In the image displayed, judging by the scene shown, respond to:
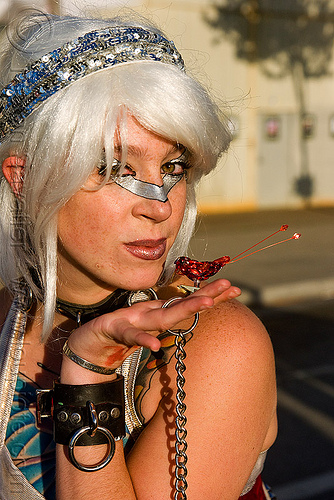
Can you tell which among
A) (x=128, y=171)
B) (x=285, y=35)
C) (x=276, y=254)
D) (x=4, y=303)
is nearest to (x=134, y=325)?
(x=128, y=171)

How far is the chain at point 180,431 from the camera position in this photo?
153 cm

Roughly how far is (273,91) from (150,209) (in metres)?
14.8

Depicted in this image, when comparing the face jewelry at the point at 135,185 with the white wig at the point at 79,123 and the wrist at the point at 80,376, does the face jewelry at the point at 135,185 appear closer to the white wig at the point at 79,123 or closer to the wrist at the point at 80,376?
the white wig at the point at 79,123

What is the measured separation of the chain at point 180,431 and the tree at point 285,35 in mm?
14064

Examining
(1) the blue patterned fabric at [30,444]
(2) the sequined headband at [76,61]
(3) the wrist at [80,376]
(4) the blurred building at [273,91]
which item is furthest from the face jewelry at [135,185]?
(4) the blurred building at [273,91]

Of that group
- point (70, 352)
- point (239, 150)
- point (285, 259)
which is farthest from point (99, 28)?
point (239, 150)

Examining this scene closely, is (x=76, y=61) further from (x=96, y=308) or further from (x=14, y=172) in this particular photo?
(x=96, y=308)

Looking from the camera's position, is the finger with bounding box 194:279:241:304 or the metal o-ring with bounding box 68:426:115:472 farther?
the metal o-ring with bounding box 68:426:115:472

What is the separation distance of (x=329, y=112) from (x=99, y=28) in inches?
611

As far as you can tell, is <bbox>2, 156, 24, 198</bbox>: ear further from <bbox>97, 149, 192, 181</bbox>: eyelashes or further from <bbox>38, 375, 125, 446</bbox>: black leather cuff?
<bbox>38, 375, 125, 446</bbox>: black leather cuff

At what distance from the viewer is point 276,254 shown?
421 inches

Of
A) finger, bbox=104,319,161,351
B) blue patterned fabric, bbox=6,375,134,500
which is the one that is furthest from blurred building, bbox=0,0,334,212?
finger, bbox=104,319,161,351

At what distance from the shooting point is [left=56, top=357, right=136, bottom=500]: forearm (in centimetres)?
150

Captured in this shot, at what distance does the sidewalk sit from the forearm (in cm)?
403
